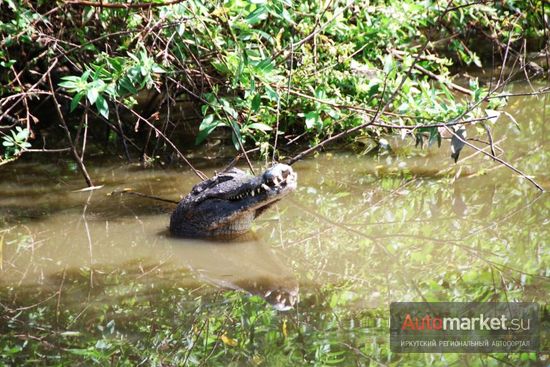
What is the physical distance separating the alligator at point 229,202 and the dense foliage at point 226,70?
0.60 m

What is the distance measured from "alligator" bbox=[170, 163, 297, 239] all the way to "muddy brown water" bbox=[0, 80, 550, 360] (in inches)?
5.7

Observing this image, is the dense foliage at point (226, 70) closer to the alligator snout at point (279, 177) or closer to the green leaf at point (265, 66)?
the green leaf at point (265, 66)

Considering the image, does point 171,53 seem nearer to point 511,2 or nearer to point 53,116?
point 53,116

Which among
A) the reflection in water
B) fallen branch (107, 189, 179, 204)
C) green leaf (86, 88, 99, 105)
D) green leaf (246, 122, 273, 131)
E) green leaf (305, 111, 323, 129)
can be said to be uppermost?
green leaf (86, 88, 99, 105)

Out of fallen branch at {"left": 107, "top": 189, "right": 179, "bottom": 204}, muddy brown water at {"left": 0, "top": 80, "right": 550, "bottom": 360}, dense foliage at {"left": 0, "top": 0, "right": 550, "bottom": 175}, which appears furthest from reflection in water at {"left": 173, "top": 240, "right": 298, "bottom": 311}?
dense foliage at {"left": 0, "top": 0, "right": 550, "bottom": 175}

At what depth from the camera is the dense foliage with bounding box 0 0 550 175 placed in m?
6.00

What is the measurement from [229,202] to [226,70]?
3.88ft

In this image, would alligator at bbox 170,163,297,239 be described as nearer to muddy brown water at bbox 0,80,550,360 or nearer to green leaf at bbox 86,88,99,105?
muddy brown water at bbox 0,80,550,360

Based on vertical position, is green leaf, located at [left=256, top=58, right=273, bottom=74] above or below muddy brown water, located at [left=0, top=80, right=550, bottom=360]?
above

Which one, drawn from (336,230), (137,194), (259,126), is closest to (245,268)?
(336,230)

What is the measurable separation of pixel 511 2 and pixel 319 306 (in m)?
5.89

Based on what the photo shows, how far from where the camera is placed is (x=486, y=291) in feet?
15.3

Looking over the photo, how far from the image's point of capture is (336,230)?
5781 millimetres

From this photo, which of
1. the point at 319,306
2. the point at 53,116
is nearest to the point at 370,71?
the point at 53,116
